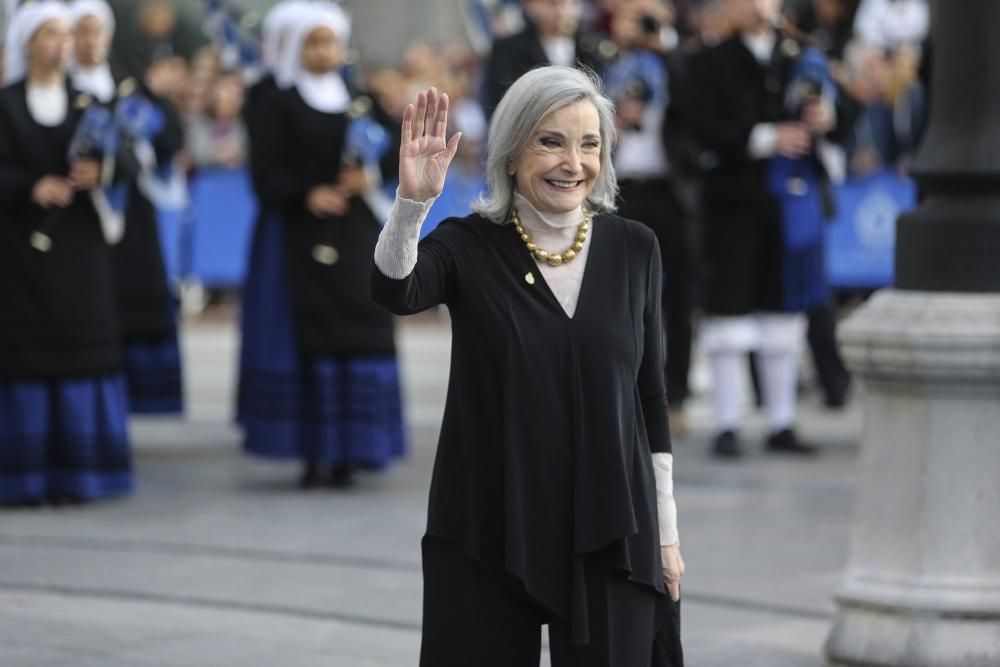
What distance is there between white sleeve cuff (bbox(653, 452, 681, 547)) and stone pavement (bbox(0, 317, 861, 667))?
1.81 metres

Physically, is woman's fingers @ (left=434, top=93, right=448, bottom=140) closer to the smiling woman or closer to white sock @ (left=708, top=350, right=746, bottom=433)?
the smiling woman

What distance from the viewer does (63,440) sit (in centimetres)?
876

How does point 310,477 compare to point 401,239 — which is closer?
point 401,239

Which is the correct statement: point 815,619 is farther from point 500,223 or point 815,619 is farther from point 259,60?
point 259,60

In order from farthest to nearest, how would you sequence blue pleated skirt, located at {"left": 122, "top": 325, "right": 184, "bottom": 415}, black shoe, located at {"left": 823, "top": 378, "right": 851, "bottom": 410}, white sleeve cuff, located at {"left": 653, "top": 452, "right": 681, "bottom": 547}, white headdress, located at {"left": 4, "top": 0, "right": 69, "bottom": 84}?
1. black shoe, located at {"left": 823, "top": 378, "right": 851, "bottom": 410}
2. blue pleated skirt, located at {"left": 122, "top": 325, "right": 184, "bottom": 415}
3. white headdress, located at {"left": 4, "top": 0, "right": 69, "bottom": 84}
4. white sleeve cuff, located at {"left": 653, "top": 452, "right": 681, "bottom": 547}

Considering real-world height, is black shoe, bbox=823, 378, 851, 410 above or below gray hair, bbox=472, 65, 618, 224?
below

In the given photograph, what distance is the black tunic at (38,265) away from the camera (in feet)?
28.2

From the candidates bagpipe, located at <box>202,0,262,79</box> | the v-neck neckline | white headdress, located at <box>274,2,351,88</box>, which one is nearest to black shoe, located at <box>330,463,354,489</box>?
white headdress, located at <box>274,2,351,88</box>

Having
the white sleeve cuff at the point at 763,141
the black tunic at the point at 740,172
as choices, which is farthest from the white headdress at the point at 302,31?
the white sleeve cuff at the point at 763,141

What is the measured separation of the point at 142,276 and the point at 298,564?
3074 mm

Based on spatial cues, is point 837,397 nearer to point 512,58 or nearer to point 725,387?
point 725,387

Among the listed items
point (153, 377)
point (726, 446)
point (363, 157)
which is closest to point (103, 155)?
point (363, 157)

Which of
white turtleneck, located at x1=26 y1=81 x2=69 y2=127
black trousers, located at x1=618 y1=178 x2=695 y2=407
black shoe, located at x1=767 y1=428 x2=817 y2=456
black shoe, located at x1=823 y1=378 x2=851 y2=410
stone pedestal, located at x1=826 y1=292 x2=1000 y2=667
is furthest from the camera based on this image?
black shoe, located at x1=823 y1=378 x2=851 y2=410

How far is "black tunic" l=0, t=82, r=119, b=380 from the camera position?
860 centimetres
